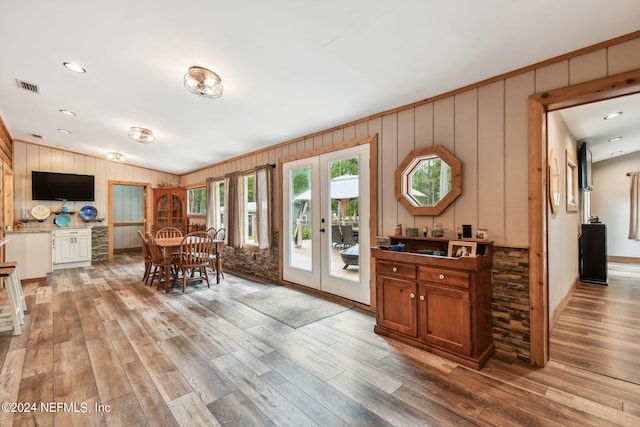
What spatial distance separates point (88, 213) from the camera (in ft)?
23.1

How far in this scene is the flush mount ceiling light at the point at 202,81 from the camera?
271 centimetres

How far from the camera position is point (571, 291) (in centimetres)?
420

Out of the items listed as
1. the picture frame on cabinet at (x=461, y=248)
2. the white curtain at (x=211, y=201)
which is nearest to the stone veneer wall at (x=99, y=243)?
the white curtain at (x=211, y=201)

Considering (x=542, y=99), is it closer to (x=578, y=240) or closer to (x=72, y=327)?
(x=578, y=240)

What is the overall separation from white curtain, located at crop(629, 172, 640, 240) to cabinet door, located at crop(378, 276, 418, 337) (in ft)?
24.2

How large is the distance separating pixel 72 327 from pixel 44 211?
5166mm

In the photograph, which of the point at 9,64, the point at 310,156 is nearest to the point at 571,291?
the point at 310,156

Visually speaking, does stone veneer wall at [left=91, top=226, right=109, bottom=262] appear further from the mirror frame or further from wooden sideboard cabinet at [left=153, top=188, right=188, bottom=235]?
the mirror frame

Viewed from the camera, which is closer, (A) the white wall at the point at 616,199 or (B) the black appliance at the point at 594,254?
(B) the black appliance at the point at 594,254

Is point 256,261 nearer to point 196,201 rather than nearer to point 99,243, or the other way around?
point 196,201

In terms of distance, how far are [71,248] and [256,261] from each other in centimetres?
458

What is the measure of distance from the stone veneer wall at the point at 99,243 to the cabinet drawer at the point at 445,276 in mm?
8136

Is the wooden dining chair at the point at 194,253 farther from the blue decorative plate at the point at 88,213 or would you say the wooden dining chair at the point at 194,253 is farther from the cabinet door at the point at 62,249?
the blue decorative plate at the point at 88,213

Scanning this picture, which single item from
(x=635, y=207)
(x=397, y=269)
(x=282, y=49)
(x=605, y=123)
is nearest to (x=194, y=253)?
(x=397, y=269)
